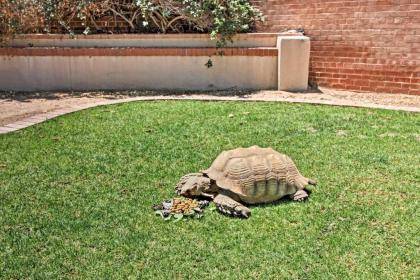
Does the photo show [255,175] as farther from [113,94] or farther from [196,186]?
[113,94]

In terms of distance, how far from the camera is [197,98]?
8391 millimetres

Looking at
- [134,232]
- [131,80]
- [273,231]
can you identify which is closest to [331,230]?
[273,231]

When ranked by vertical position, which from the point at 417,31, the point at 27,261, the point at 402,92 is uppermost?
the point at 417,31

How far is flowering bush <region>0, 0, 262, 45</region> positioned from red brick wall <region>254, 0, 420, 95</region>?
0.92 metres

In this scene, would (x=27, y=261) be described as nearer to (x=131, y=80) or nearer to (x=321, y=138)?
(x=321, y=138)

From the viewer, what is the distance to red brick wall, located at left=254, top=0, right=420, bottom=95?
825 centimetres

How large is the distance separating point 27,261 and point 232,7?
290 inches

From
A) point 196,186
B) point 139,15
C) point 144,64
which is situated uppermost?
point 139,15

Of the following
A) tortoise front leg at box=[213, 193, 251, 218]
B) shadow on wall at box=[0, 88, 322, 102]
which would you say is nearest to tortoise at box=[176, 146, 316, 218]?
tortoise front leg at box=[213, 193, 251, 218]

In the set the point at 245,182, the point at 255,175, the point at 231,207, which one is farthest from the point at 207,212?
the point at 255,175

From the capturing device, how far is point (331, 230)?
11.8 ft

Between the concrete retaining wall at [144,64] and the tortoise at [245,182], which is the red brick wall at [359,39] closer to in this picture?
the concrete retaining wall at [144,64]

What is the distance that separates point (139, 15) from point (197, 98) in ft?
9.13

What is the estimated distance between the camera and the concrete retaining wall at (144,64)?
915 centimetres
